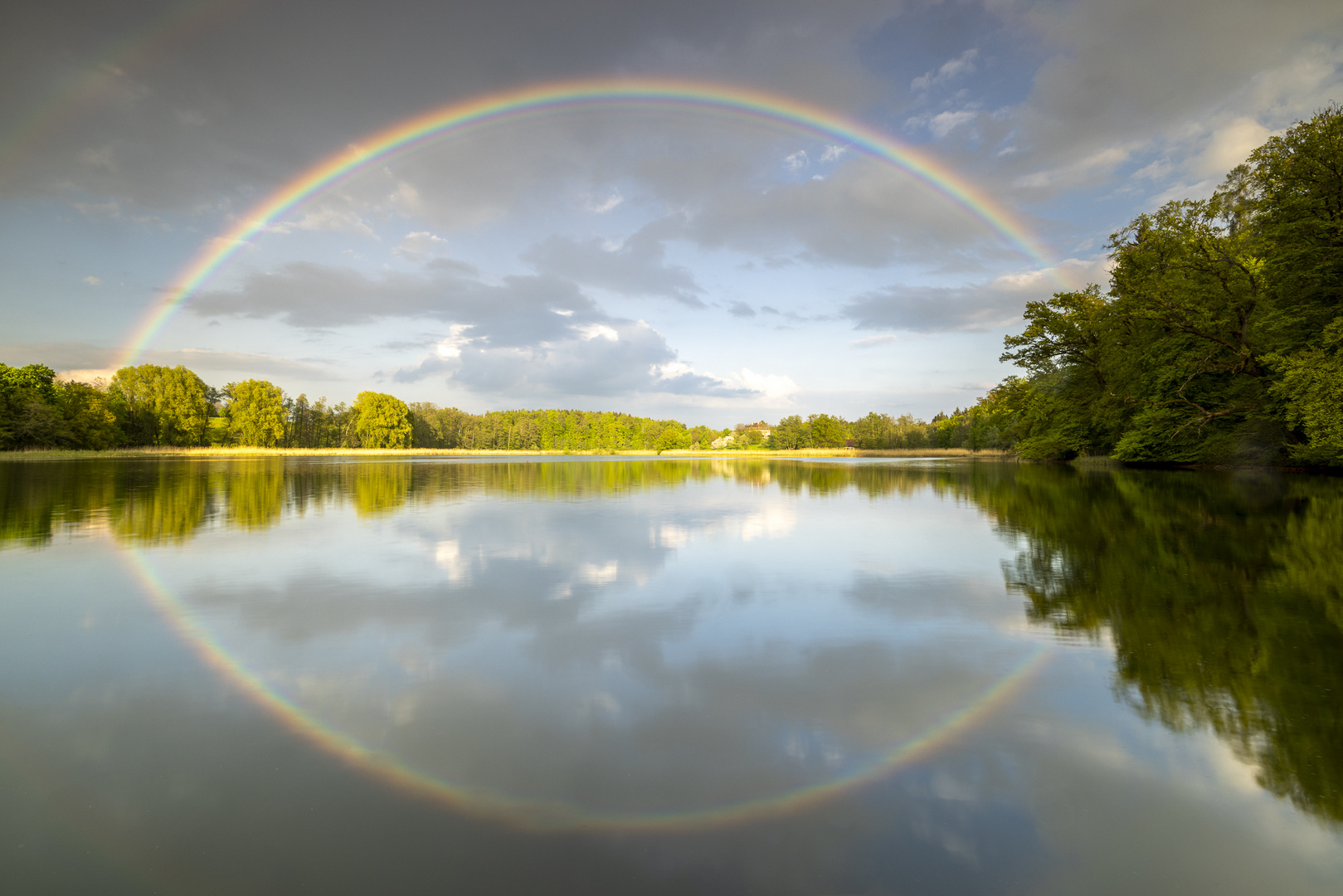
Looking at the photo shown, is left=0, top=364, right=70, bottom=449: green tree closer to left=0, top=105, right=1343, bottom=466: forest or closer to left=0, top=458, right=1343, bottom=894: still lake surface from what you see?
left=0, top=105, right=1343, bottom=466: forest

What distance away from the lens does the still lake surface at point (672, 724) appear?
281 centimetres

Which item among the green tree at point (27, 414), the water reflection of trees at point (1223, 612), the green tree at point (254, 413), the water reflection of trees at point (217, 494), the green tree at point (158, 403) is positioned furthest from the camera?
the green tree at point (254, 413)

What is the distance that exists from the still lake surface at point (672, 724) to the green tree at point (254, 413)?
10508 centimetres

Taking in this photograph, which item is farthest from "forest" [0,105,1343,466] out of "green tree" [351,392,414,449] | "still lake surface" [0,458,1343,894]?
"green tree" [351,392,414,449]

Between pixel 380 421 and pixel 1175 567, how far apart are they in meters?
119

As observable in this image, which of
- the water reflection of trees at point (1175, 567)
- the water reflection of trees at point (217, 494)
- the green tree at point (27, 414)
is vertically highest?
the green tree at point (27, 414)

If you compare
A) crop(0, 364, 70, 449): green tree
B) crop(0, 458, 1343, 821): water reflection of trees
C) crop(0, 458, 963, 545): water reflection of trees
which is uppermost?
crop(0, 364, 70, 449): green tree

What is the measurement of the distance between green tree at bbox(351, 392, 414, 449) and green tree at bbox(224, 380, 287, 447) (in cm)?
1339

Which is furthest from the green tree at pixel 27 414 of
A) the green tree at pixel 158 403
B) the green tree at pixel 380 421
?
the green tree at pixel 380 421

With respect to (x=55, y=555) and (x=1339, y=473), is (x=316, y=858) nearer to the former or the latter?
(x=55, y=555)

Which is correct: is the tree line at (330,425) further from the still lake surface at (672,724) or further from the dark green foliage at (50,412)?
the still lake surface at (672,724)

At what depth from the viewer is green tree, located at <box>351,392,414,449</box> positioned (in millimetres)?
109688

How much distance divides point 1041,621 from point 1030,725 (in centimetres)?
296

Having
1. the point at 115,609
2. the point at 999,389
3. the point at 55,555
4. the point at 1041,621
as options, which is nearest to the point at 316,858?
the point at 115,609
